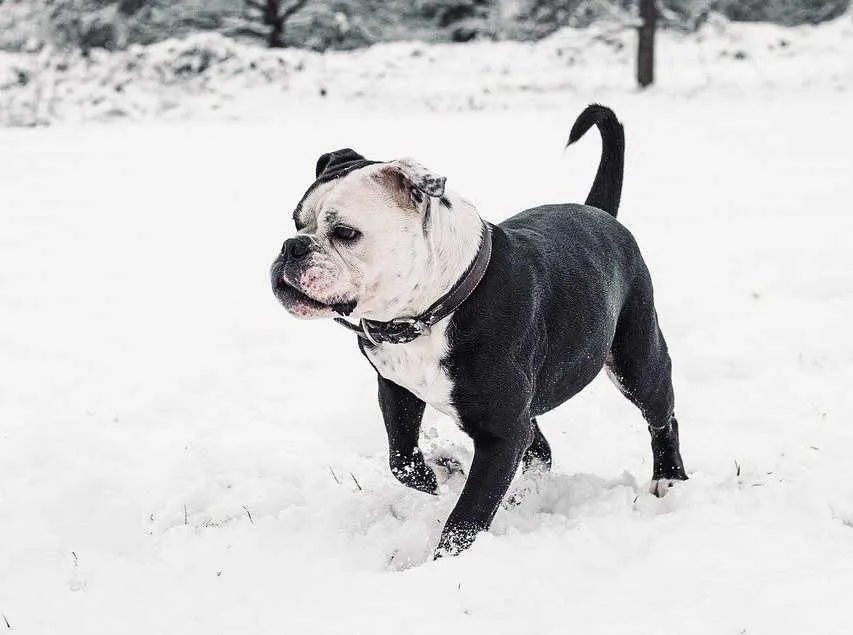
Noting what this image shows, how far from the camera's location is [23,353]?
500 centimetres

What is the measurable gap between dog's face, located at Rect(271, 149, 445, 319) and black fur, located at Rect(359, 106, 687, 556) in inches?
8.6

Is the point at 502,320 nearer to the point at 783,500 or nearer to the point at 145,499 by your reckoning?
the point at 783,500

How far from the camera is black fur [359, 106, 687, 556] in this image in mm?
2572

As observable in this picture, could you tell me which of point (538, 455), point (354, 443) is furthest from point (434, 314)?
point (354, 443)

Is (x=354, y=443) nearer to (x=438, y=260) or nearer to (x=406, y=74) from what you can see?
(x=438, y=260)

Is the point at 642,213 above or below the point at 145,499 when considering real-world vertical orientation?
below

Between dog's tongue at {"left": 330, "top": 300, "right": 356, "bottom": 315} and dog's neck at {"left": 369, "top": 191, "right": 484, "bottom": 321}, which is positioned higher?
dog's neck at {"left": 369, "top": 191, "right": 484, "bottom": 321}

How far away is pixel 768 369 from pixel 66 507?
345 centimetres

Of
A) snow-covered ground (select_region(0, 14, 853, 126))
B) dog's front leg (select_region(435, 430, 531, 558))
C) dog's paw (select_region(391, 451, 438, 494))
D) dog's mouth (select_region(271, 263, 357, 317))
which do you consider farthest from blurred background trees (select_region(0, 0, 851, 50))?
dog's mouth (select_region(271, 263, 357, 317))

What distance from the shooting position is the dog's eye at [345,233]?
2453 millimetres

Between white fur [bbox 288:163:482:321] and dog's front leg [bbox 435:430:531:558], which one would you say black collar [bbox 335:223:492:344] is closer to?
white fur [bbox 288:163:482:321]

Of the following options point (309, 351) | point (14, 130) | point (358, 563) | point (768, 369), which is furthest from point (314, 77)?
point (358, 563)

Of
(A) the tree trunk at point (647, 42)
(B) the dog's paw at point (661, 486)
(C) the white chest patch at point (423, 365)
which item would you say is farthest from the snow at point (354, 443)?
(A) the tree trunk at point (647, 42)

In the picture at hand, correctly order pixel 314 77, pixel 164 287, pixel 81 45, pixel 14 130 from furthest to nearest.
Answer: pixel 81 45 < pixel 314 77 < pixel 14 130 < pixel 164 287
